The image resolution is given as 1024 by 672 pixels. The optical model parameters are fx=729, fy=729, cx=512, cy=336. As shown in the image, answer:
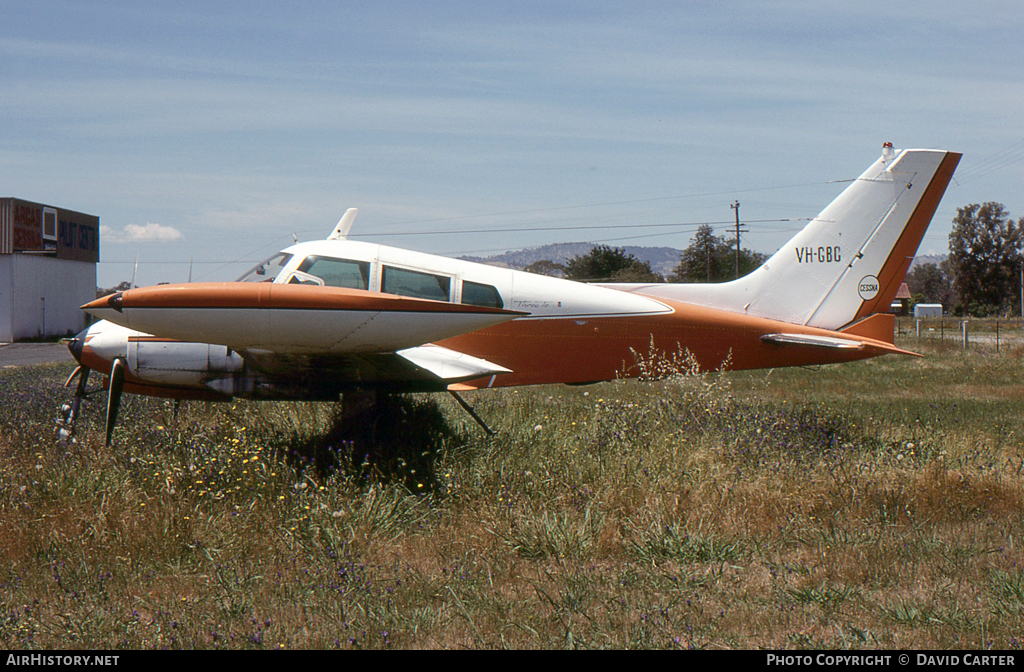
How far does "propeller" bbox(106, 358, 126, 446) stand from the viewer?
6086 millimetres

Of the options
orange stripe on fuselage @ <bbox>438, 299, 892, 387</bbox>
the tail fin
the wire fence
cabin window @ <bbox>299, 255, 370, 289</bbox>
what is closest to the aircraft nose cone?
cabin window @ <bbox>299, 255, 370, 289</bbox>

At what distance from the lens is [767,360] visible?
26.6 ft

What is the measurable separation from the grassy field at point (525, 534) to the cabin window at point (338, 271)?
1417mm

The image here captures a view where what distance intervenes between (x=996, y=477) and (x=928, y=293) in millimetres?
149215

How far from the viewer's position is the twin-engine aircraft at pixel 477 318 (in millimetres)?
5336

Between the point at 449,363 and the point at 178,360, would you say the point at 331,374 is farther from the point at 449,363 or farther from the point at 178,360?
the point at 178,360

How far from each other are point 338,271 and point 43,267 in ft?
143

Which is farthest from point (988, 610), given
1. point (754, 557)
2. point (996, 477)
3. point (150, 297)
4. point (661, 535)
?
point (150, 297)

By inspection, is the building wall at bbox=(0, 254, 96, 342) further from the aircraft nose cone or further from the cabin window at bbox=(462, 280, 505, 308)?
the cabin window at bbox=(462, 280, 505, 308)

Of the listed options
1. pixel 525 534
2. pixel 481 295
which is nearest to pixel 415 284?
pixel 481 295

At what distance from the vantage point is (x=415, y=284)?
7074 millimetres

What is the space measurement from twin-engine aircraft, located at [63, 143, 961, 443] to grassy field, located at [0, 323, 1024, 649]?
57cm

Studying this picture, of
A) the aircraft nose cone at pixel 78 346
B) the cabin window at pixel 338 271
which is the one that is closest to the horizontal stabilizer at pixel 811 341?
the cabin window at pixel 338 271

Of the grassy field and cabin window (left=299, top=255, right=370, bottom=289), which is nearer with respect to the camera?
the grassy field
